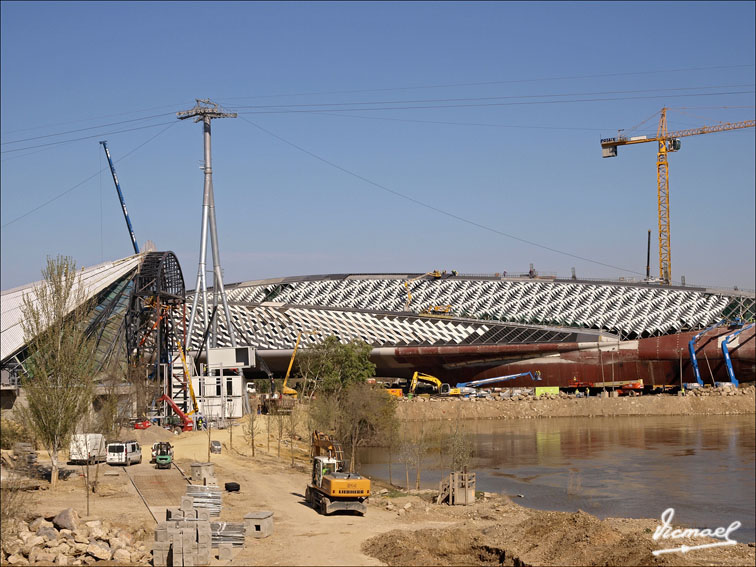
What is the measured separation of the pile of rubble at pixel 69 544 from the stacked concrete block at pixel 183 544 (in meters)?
0.90

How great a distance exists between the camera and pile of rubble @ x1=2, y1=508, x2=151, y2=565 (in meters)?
27.0

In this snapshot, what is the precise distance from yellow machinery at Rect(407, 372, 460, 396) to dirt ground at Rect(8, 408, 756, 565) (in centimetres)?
4738

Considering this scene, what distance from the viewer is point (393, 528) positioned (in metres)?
32.6

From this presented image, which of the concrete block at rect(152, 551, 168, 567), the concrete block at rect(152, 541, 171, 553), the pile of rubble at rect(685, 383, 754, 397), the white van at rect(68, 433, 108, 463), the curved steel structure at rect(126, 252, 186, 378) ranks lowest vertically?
the concrete block at rect(152, 551, 168, 567)

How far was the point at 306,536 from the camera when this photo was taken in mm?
30875

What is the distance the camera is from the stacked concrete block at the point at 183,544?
89.6 feet

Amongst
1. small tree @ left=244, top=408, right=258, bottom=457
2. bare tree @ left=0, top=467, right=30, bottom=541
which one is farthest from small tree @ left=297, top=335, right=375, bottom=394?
bare tree @ left=0, top=467, right=30, bottom=541

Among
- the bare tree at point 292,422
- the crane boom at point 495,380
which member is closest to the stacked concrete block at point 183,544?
the bare tree at point 292,422

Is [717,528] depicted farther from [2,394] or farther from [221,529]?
[2,394]

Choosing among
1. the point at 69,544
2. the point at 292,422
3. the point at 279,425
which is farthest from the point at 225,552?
the point at 292,422

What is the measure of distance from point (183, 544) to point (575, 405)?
6375 centimetres

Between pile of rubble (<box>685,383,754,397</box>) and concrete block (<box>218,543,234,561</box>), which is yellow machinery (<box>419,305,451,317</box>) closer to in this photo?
pile of rubble (<box>685,383,754,397</box>)

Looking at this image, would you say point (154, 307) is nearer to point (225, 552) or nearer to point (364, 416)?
point (364, 416)

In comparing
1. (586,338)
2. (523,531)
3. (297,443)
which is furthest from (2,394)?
(586,338)
